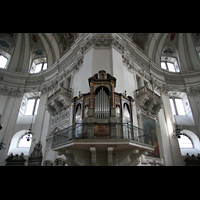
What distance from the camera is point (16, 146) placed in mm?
14523

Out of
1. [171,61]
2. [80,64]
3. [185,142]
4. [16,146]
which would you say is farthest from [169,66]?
[16,146]

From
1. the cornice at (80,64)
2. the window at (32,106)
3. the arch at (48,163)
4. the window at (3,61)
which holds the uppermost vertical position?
the window at (3,61)

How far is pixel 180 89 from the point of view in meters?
16.9

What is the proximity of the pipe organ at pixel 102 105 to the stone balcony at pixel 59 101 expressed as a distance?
4.15m

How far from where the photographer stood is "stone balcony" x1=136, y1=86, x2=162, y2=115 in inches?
425

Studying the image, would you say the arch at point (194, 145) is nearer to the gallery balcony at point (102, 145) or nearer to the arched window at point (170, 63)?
the arched window at point (170, 63)

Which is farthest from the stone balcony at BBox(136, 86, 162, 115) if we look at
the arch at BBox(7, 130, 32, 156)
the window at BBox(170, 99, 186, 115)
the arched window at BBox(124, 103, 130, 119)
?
the arch at BBox(7, 130, 32, 156)

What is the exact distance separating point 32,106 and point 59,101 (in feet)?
24.0

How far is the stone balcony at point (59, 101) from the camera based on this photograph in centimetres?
1098

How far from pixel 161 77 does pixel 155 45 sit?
3749 mm

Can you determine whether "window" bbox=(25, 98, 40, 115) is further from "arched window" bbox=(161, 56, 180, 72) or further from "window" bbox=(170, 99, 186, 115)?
"arched window" bbox=(161, 56, 180, 72)

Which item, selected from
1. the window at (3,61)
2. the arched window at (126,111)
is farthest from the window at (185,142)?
the window at (3,61)

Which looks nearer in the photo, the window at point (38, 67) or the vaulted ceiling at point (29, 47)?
the vaulted ceiling at point (29, 47)
